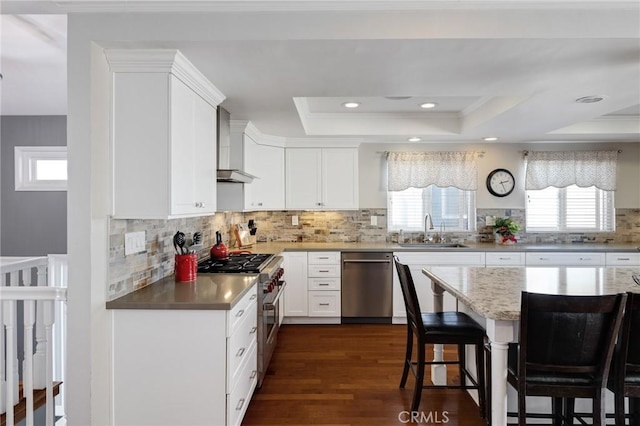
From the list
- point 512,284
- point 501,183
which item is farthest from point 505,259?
point 512,284

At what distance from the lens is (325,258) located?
4355mm

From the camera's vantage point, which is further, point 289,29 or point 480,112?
point 480,112

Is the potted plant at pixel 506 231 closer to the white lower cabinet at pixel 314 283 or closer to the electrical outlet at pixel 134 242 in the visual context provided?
the white lower cabinet at pixel 314 283

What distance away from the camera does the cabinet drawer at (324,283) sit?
4.36 meters

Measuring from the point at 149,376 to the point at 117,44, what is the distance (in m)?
1.74

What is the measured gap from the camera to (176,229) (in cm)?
289

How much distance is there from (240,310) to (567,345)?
1662 mm

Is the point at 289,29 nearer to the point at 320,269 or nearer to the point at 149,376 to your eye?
the point at 149,376

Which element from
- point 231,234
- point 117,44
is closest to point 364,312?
point 231,234

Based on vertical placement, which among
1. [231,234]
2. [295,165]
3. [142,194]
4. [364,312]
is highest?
[295,165]

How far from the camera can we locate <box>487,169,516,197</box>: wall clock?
4953mm

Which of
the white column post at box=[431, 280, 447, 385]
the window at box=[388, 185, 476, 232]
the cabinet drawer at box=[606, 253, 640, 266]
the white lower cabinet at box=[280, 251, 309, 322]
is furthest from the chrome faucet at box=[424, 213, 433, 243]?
the white column post at box=[431, 280, 447, 385]

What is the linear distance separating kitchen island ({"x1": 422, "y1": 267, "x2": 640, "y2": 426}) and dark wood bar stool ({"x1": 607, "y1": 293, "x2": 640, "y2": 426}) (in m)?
0.36

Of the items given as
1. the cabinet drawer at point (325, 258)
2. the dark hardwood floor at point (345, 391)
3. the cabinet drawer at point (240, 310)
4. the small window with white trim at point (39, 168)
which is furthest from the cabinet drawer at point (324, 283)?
the small window with white trim at point (39, 168)
